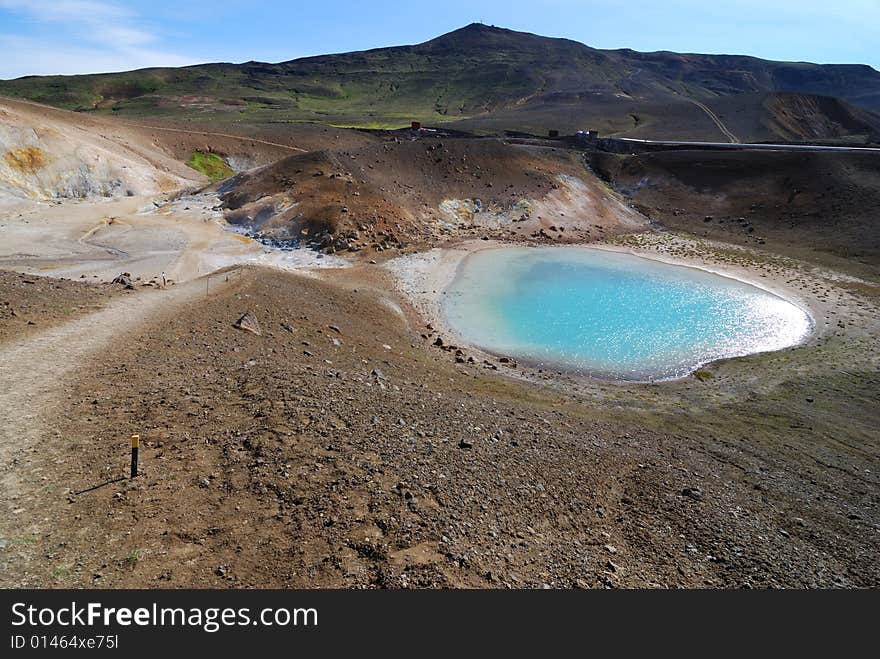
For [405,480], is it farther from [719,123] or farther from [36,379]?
[719,123]

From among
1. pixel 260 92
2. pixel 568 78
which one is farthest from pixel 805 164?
pixel 260 92

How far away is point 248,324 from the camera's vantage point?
1969 cm

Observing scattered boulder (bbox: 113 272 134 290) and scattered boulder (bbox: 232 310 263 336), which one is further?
scattered boulder (bbox: 113 272 134 290)

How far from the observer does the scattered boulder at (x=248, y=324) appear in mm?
19469

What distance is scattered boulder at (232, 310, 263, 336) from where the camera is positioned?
19469mm

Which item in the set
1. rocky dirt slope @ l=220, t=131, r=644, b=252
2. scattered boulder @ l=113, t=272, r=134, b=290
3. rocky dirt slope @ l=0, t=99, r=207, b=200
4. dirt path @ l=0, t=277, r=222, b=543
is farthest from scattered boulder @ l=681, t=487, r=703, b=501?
rocky dirt slope @ l=0, t=99, r=207, b=200

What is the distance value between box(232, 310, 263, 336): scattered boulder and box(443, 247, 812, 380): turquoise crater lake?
9.85m

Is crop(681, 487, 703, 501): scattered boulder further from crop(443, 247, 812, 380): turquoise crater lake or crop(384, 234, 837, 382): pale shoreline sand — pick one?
crop(384, 234, 837, 382): pale shoreline sand

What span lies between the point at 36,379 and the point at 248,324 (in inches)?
271

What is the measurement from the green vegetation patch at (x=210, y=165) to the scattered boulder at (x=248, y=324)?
3982 cm

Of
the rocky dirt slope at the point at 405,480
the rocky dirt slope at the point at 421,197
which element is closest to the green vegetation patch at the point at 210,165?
the rocky dirt slope at the point at 421,197

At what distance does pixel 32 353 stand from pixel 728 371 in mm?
25364

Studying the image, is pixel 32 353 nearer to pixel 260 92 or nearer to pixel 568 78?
pixel 260 92

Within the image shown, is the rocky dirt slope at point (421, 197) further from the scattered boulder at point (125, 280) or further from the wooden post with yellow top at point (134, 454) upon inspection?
the wooden post with yellow top at point (134, 454)
